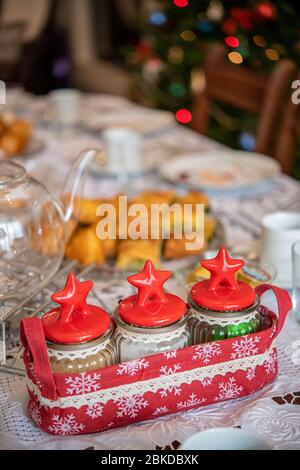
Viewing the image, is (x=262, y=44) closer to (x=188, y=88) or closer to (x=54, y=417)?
(x=188, y=88)

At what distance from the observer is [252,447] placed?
538mm

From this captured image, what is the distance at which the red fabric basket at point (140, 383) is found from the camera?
24.0 inches

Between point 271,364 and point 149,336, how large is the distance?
15 centimetres

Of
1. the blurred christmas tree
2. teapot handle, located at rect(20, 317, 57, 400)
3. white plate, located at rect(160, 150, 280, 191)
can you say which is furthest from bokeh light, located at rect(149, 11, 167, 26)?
teapot handle, located at rect(20, 317, 57, 400)

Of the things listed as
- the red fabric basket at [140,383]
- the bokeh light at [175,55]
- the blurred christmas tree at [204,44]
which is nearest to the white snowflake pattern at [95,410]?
the red fabric basket at [140,383]

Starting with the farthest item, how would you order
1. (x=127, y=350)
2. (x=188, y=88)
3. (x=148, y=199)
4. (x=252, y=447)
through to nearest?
1. (x=188, y=88)
2. (x=148, y=199)
3. (x=127, y=350)
4. (x=252, y=447)

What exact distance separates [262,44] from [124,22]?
264 centimetres

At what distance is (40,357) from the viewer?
60 cm

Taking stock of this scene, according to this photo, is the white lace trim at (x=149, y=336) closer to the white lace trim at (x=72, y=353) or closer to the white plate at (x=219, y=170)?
the white lace trim at (x=72, y=353)

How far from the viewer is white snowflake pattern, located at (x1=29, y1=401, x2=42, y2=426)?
0.64 m

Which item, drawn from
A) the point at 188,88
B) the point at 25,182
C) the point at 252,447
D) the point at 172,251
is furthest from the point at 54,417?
the point at 188,88

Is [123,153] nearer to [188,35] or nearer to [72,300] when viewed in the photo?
[72,300]

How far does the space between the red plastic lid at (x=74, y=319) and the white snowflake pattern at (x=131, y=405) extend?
0.23 ft

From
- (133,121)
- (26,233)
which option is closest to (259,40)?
(133,121)
